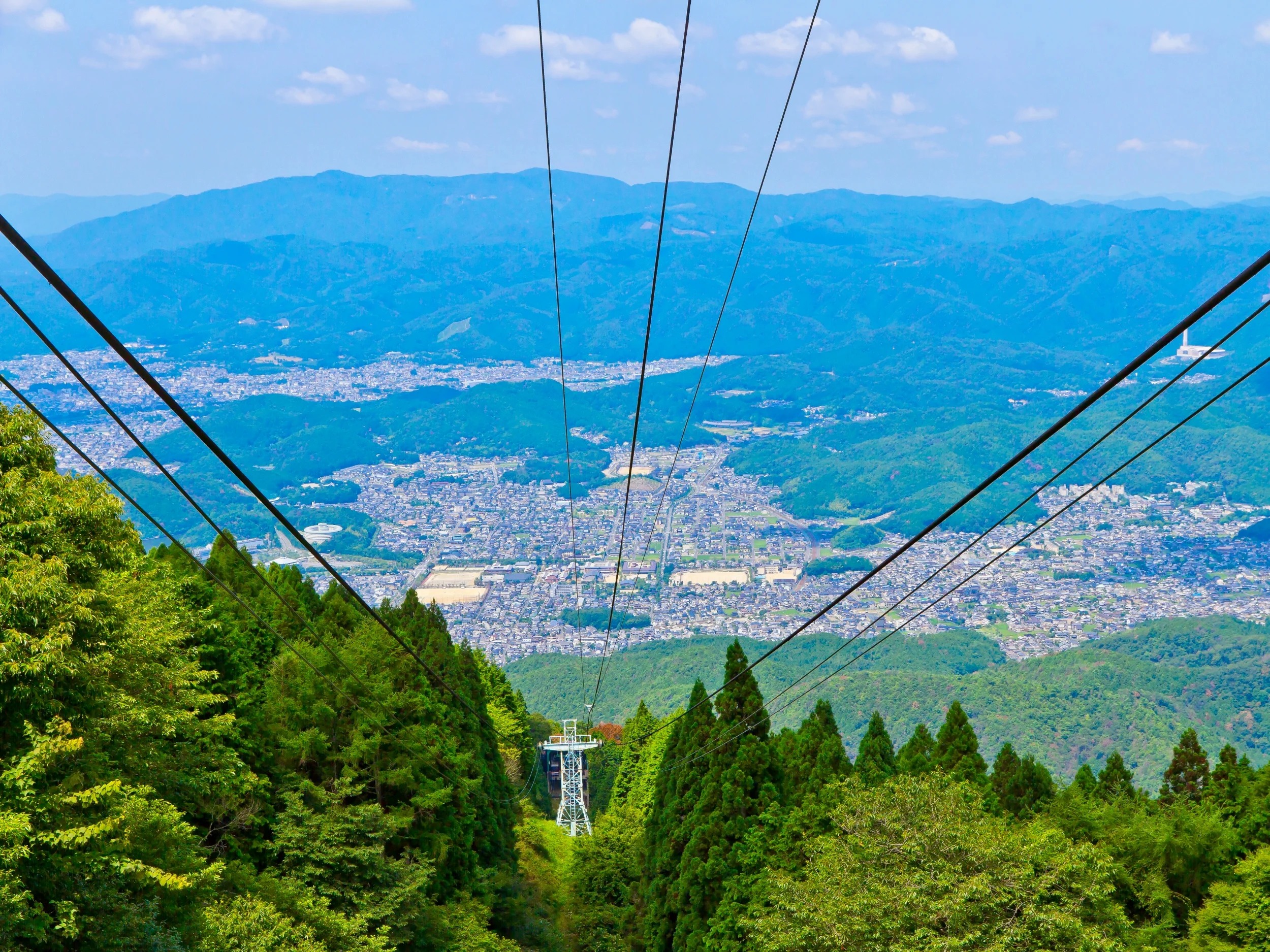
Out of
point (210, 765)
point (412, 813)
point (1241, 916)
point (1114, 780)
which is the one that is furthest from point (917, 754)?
point (210, 765)

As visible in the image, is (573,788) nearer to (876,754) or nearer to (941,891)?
(876,754)

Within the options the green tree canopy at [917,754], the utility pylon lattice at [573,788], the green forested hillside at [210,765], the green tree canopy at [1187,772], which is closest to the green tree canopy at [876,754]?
the green tree canopy at [917,754]

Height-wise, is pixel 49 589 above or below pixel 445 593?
below

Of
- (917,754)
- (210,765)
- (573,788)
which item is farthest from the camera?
(573,788)

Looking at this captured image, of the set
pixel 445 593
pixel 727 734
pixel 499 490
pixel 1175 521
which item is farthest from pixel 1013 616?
pixel 727 734

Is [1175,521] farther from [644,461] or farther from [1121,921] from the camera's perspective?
A: [1121,921]

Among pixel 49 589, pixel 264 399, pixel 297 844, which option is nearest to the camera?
pixel 49 589
